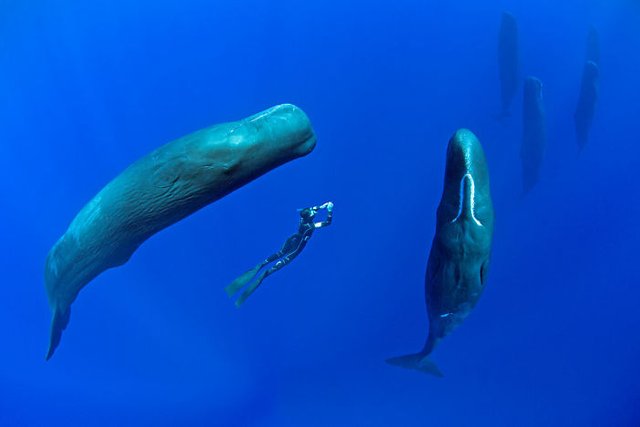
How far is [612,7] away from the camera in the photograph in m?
16.9

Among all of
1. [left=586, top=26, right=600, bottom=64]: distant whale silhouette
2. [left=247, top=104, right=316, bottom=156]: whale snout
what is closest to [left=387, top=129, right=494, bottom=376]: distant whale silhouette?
[left=247, top=104, right=316, bottom=156]: whale snout

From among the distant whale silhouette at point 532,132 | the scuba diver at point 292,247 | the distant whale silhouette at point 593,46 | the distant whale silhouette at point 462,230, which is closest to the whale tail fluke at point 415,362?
the distant whale silhouette at point 462,230

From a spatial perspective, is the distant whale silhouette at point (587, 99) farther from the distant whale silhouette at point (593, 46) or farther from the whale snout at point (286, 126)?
the whale snout at point (286, 126)

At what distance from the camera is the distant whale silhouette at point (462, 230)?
3121 millimetres

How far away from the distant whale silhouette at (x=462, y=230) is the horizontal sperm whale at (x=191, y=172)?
0.97 metres

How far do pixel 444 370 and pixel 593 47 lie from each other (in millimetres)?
9236

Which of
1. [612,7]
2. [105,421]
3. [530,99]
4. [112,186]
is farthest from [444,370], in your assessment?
[612,7]

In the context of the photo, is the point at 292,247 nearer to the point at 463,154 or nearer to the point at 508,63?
the point at 463,154

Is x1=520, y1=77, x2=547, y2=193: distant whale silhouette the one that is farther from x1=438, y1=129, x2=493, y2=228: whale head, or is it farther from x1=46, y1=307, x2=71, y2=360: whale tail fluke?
x1=46, y1=307, x2=71, y2=360: whale tail fluke

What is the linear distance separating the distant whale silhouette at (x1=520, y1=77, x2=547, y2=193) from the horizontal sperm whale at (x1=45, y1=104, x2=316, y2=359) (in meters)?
7.46

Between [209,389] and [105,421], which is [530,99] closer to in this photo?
[209,389]

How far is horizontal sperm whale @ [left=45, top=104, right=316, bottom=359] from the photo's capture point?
2.98m

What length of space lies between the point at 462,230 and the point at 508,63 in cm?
924

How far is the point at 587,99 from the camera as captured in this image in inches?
401
